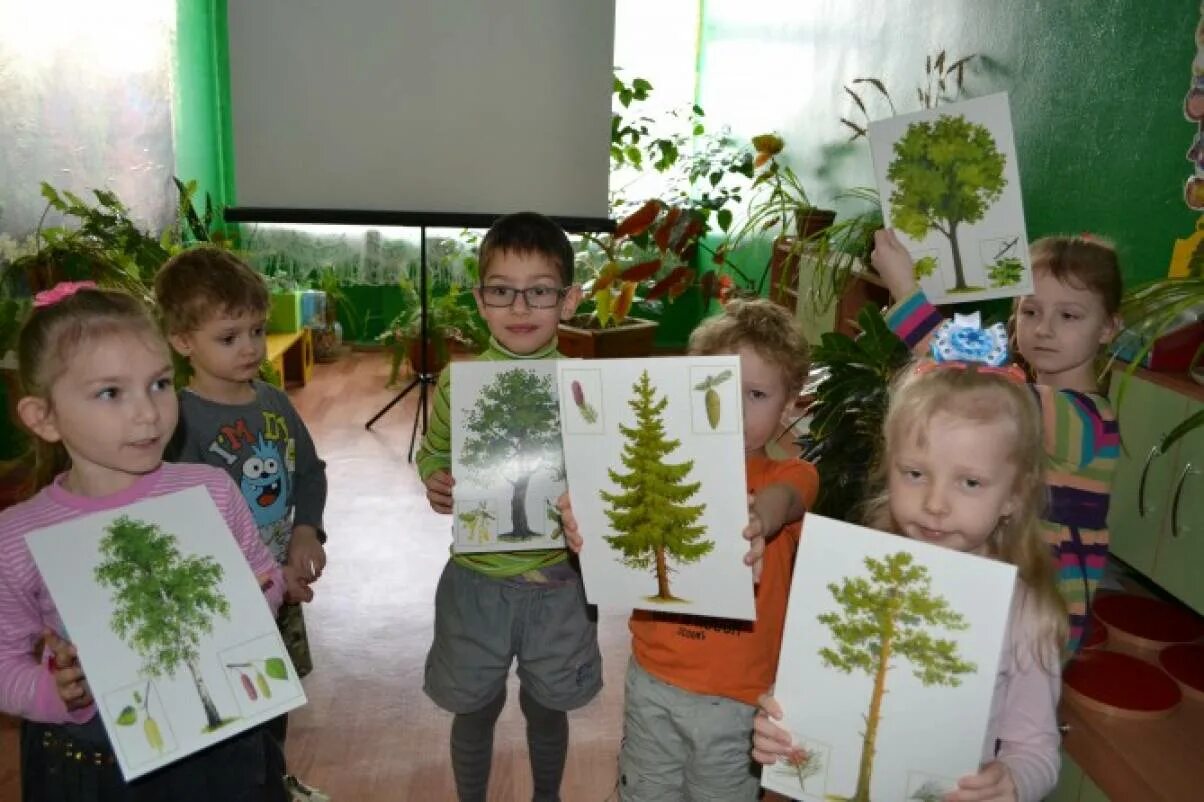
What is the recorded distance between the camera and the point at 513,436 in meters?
1.67

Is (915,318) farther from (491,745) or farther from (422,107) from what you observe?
(422,107)

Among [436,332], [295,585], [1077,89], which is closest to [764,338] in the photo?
[295,585]

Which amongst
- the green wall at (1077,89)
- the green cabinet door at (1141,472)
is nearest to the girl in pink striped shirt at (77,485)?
the green cabinet door at (1141,472)

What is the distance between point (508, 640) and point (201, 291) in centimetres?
92

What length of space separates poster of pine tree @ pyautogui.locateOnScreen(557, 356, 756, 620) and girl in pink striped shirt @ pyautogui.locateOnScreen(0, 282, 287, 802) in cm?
55

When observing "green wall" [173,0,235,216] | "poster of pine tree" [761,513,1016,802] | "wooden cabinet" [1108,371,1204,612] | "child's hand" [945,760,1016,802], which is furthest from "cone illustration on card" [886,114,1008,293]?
"green wall" [173,0,235,216]

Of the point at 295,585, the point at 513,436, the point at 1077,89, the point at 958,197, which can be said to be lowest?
the point at 295,585

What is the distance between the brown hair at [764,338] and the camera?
156 cm

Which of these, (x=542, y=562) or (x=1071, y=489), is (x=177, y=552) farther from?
(x=1071, y=489)

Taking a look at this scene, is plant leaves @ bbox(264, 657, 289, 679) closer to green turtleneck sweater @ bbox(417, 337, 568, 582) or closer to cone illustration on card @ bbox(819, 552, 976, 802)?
green turtleneck sweater @ bbox(417, 337, 568, 582)

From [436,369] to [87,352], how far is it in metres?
4.35

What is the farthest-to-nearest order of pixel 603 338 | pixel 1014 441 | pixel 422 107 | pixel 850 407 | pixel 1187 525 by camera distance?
pixel 603 338, pixel 422 107, pixel 850 407, pixel 1187 525, pixel 1014 441

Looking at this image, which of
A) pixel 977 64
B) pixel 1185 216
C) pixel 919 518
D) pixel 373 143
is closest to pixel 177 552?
pixel 919 518

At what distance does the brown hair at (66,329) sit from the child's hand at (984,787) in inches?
45.5
